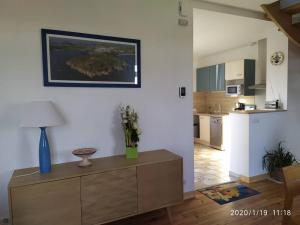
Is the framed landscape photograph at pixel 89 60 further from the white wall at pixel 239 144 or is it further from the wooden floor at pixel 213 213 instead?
the white wall at pixel 239 144

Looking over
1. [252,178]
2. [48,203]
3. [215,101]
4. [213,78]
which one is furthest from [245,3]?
[215,101]

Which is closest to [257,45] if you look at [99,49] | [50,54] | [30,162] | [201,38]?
[201,38]

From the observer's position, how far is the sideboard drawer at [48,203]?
5.25 ft

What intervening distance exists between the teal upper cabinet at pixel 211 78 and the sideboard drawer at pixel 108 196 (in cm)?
422

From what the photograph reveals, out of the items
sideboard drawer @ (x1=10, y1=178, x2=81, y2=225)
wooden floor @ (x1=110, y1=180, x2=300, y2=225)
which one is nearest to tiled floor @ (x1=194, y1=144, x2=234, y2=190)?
wooden floor @ (x1=110, y1=180, x2=300, y2=225)

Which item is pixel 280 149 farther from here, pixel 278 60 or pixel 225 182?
pixel 278 60

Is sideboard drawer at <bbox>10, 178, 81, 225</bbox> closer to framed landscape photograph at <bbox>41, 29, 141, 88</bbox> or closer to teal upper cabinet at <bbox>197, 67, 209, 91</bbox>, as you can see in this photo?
framed landscape photograph at <bbox>41, 29, 141, 88</bbox>

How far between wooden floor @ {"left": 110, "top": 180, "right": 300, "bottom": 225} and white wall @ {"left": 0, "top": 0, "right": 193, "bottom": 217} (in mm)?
306

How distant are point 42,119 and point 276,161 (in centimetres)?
327

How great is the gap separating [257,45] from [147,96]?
3679mm

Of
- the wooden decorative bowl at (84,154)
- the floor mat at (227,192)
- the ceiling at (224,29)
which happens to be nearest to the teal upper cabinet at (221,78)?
the ceiling at (224,29)

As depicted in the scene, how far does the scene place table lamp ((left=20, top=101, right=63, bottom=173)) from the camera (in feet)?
5.64

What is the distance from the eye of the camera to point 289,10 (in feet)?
8.96

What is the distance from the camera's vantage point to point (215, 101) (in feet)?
20.3
